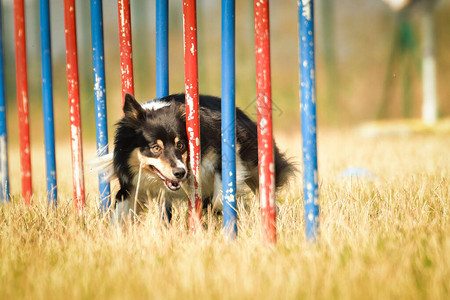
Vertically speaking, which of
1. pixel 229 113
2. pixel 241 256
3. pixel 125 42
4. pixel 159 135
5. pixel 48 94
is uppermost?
pixel 125 42

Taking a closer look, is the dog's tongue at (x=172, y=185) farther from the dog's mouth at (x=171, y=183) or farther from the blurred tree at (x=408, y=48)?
the blurred tree at (x=408, y=48)

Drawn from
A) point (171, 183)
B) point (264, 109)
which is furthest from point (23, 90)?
point (264, 109)

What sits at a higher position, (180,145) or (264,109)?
(264,109)

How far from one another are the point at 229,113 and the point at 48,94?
6.26 feet

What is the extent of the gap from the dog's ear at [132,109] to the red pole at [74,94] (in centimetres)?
34

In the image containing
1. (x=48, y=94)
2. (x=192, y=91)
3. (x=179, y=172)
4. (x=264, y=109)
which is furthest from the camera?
(x=48, y=94)

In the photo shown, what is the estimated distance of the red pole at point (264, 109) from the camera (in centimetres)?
249

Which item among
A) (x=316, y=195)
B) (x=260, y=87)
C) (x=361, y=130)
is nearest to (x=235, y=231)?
(x=316, y=195)

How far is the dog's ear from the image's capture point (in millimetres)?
3406

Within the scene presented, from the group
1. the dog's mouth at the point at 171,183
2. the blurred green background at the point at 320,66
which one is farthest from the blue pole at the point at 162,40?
the blurred green background at the point at 320,66

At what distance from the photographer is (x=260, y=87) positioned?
8.31ft

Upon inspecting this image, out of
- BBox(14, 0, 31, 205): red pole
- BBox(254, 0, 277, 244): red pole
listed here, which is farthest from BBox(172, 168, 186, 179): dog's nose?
BBox(14, 0, 31, 205): red pole

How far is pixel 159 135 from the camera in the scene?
11.6 feet

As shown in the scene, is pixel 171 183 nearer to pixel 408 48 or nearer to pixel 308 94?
pixel 308 94
